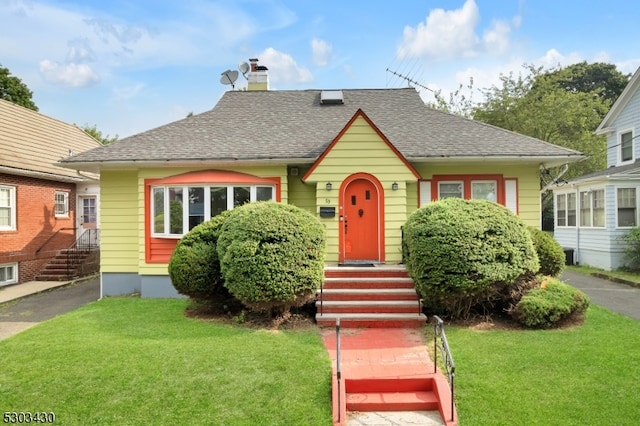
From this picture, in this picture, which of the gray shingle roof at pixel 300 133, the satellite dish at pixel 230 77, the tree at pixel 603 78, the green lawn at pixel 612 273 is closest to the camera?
the gray shingle roof at pixel 300 133

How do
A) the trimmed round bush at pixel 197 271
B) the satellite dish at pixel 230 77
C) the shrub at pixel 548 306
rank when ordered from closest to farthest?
the shrub at pixel 548 306 → the trimmed round bush at pixel 197 271 → the satellite dish at pixel 230 77

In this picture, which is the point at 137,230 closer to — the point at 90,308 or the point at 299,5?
the point at 90,308

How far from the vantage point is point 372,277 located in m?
9.32

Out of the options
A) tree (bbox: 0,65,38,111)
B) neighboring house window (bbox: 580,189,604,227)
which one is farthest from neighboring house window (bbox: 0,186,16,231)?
neighboring house window (bbox: 580,189,604,227)

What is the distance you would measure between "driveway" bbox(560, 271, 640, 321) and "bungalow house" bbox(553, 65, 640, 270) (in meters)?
2.49

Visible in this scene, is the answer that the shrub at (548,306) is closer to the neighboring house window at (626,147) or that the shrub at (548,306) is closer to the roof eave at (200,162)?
the roof eave at (200,162)

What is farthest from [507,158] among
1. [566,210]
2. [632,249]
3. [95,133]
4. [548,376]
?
[95,133]

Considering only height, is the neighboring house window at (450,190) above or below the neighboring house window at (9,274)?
above

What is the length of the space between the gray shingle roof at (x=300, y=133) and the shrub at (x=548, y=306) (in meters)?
3.93

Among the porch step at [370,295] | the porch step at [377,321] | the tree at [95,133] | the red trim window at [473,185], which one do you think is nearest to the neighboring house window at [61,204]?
the porch step at [370,295]

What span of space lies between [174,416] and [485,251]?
5573mm

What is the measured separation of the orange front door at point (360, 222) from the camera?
34.6 ft

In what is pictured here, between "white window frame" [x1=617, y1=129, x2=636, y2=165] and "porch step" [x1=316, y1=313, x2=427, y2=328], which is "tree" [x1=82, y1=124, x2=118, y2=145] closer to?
"porch step" [x1=316, y1=313, x2=427, y2=328]

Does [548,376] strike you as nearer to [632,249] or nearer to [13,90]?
[632,249]
